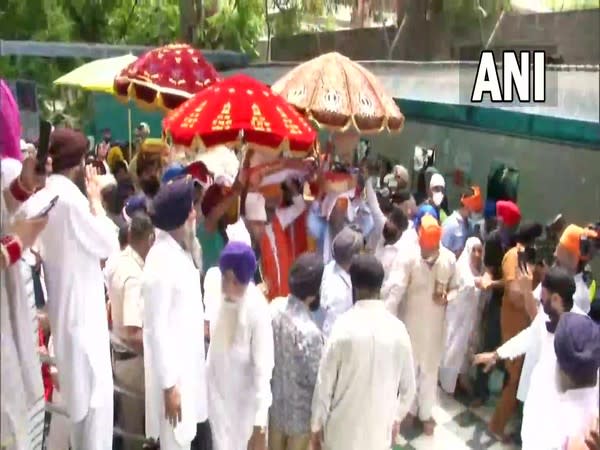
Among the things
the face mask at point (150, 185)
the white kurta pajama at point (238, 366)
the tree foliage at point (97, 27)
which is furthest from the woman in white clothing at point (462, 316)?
the tree foliage at point (97, 27)

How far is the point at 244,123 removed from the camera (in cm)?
346

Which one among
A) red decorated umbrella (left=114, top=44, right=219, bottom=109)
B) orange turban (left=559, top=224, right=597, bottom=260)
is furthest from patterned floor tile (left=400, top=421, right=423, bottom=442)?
red decorated umbrella (left=114, top=44, right=219, bottom=109)

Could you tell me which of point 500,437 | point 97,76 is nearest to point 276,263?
point 500,437

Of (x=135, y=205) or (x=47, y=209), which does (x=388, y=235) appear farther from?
(x=47, y=209)

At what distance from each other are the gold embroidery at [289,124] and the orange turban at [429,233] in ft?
2.62

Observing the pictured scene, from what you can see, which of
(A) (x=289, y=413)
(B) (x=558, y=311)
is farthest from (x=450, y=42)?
(A) (x=289, y=413)

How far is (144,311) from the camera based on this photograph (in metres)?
2.89

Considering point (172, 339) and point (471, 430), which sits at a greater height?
point (172, 339)

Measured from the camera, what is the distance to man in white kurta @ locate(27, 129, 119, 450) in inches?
111

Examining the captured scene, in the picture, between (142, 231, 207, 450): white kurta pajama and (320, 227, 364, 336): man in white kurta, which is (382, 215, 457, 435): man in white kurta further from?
(142, 231, 207, 450): white kurta pajama

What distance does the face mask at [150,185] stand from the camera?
4727mm

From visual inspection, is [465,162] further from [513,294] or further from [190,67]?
[190,67]

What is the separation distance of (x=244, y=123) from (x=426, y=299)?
4.10 feet

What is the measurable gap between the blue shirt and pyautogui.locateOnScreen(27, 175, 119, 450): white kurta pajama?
1651mm
